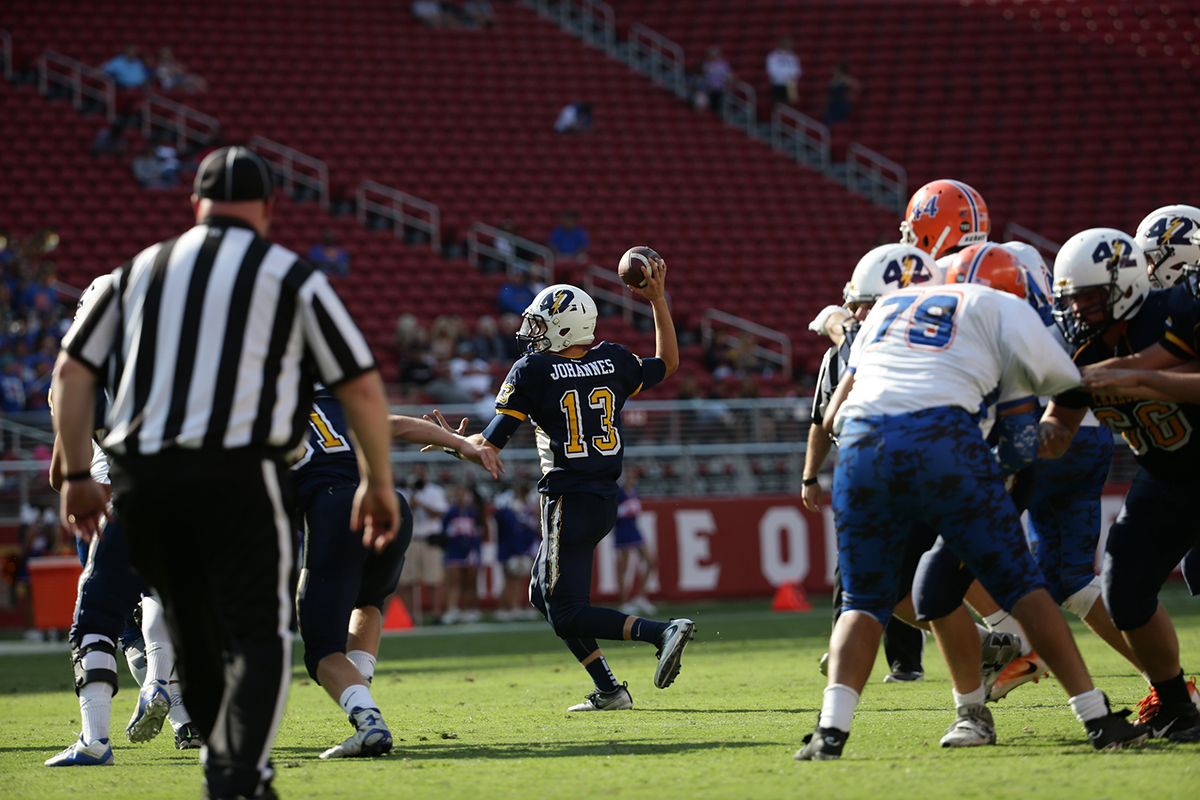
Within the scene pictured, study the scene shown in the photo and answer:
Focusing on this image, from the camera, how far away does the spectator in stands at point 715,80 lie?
1069 inches

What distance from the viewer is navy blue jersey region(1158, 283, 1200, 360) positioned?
4.92 m

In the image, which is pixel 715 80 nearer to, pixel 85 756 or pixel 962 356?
pixel 85 756

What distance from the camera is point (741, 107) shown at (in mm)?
27562

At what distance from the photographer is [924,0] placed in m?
29.7

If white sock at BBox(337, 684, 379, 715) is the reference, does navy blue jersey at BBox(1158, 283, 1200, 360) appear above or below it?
above

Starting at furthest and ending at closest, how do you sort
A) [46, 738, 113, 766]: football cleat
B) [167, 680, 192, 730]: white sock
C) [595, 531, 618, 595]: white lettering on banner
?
[595, 531, 618, 595]: white lettering on banner → [167, 680, 192, 730]: white sock → [46, 738, 113, 766]: football cleat

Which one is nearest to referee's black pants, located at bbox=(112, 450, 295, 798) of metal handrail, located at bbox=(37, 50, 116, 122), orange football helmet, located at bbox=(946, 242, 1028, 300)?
orange football helmet, located at bbox=(946, 242, 1028, 300)

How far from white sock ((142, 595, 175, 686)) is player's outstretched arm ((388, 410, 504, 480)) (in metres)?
1.31

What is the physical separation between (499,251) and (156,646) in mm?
17331

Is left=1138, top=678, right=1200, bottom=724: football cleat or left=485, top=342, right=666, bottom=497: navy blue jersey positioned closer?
left=1138, top=678, right=1200, bottom=724: football cleat

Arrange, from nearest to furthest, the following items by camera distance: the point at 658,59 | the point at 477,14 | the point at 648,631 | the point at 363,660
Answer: the point at 363,660 → the point at 648,631 → the point at 477,14 → the point at 658,59

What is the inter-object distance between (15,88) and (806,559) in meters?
15.4

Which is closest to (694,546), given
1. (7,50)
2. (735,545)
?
(735,545)

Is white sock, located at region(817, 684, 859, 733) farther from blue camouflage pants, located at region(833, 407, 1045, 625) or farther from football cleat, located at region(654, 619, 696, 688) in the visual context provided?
football cleat, located at region(654, 619, 696, 688)
